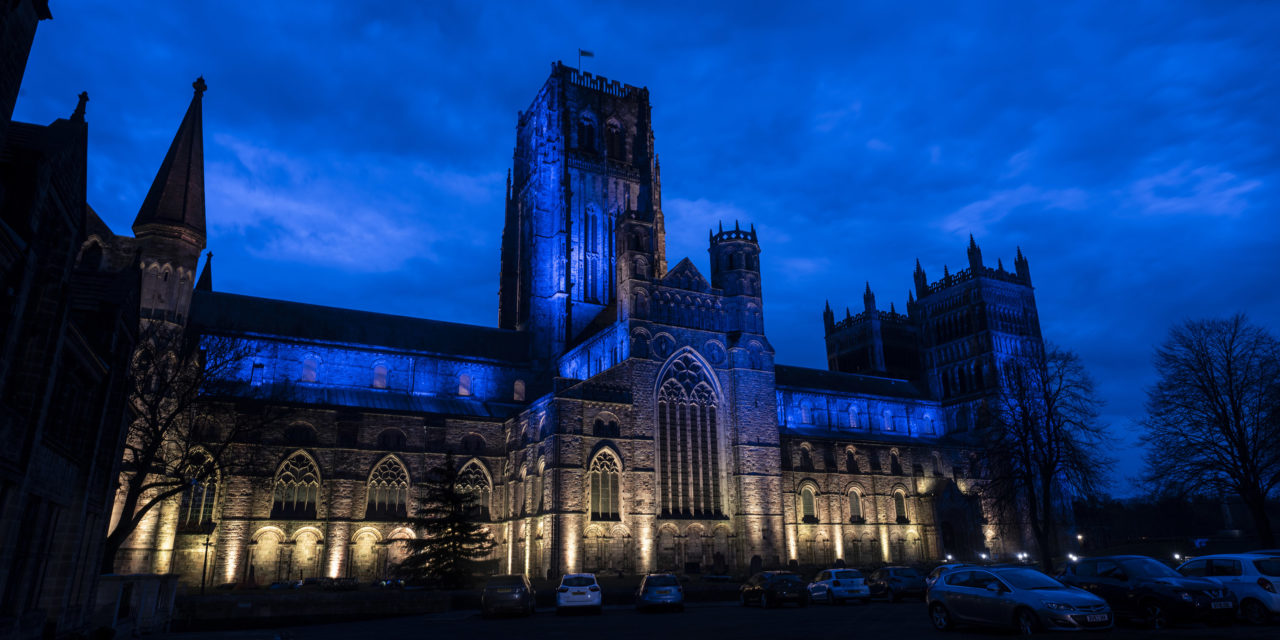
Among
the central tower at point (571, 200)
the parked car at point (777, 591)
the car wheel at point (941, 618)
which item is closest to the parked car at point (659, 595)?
the parked car at point (777, 591)

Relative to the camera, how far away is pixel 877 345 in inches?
3054

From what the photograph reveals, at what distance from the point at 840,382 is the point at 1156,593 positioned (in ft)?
167

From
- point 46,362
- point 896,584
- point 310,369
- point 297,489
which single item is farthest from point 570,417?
point 46,362

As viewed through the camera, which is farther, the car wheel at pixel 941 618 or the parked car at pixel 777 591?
the parked car at pixel 777 591

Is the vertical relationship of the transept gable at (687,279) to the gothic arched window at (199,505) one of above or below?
above

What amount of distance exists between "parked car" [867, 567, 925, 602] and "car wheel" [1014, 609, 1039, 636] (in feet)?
46.0

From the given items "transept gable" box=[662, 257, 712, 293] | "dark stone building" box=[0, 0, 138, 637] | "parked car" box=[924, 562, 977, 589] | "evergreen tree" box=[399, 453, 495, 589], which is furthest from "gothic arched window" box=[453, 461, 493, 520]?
"parked car" box=[924, 562, 977, 589]

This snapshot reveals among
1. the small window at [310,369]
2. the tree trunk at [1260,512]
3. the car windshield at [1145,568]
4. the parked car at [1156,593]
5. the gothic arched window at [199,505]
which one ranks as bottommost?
the parked car at [1156,593]

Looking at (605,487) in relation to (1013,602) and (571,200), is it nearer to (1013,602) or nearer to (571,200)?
(571,200)

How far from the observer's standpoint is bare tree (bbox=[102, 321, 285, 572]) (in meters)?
28.0

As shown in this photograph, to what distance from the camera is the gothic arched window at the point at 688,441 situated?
152 ft

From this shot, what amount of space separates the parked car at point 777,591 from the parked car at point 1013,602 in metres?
9.49

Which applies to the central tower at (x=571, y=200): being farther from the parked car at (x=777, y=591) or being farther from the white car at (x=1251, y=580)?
the white car at (x=1251, y=580)

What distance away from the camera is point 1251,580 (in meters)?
16.4
